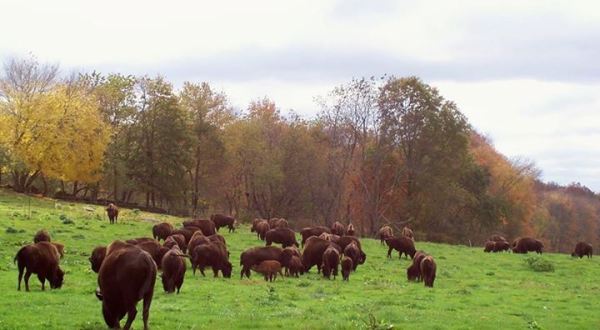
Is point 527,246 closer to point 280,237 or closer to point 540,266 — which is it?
point 540,266

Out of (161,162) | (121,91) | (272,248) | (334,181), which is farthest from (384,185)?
(272,248)

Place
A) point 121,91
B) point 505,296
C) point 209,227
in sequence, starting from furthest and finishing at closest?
point 121,91 → point 209,227 → point 505,296

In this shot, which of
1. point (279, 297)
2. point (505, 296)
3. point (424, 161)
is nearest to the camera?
point (279, 297)

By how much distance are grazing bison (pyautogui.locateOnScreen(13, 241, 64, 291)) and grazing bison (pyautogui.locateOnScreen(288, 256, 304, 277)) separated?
34.2 ft

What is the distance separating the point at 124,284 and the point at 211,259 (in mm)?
13379

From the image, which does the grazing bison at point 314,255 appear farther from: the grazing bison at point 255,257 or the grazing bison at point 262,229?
the grazing bison at point 262,229

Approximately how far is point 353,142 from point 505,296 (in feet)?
132

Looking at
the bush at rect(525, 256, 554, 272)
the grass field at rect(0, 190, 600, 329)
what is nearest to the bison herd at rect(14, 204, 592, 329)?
the grass field at rect(0, 190, 600, 329)

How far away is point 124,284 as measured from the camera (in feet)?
36.6

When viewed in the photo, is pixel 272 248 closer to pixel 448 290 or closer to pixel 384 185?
pixel 448 290

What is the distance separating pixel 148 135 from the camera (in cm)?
6419

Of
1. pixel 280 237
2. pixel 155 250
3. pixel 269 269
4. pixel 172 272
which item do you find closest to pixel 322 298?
pixel 172 272

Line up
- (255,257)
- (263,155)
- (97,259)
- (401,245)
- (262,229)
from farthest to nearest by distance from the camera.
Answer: (263,155) < (262,229) < (401,245) < (255,257) < (97,259)

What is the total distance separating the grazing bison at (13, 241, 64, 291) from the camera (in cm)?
1736
